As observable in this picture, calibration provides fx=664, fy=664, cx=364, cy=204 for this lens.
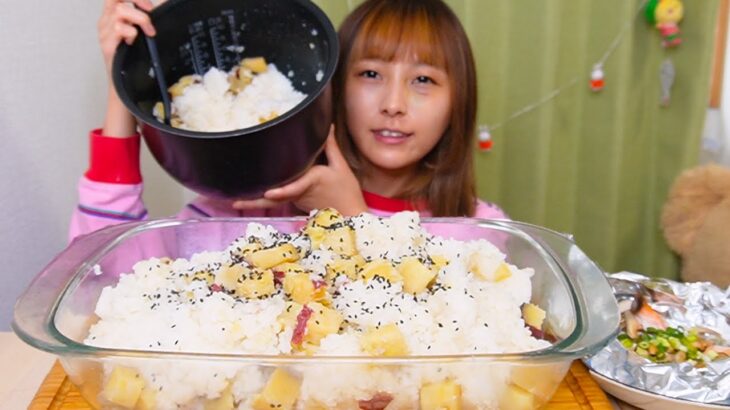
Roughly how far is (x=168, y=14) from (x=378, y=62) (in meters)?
0.45

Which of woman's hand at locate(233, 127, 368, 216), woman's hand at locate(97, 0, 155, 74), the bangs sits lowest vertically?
woman's hand at locate(233, 127, 368, 216)

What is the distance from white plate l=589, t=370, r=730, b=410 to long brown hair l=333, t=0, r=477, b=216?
0.63 m

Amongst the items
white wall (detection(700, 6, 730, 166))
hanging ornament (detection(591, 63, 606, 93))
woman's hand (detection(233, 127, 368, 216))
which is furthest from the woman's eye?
white wall (detection(700, 6, 730, 166))

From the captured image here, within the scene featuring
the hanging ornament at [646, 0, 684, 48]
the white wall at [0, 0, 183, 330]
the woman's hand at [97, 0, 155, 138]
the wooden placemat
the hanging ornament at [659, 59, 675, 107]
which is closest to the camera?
the wooden placemat

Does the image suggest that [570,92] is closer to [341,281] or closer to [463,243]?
[463,243]

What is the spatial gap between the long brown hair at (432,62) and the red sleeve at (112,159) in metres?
0.42

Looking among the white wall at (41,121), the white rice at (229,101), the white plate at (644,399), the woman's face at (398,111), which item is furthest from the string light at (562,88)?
the white plate at (644,399)

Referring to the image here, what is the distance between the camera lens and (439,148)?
4.72 ft

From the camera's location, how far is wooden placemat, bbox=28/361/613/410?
2.38 feet

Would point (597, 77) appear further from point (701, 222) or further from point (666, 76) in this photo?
point (701, 222)

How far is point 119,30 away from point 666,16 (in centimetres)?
153

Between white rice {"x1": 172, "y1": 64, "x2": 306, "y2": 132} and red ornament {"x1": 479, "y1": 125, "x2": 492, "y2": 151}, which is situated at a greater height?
white rice {"x1": 172, "y1": 64, "x2": 306, "y2": 132}

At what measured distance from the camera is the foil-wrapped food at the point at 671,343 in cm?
85

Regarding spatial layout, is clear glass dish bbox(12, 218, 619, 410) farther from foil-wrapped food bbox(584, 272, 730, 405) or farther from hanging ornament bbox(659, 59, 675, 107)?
hanging ornament bbox(659, 59, 675, 107)
